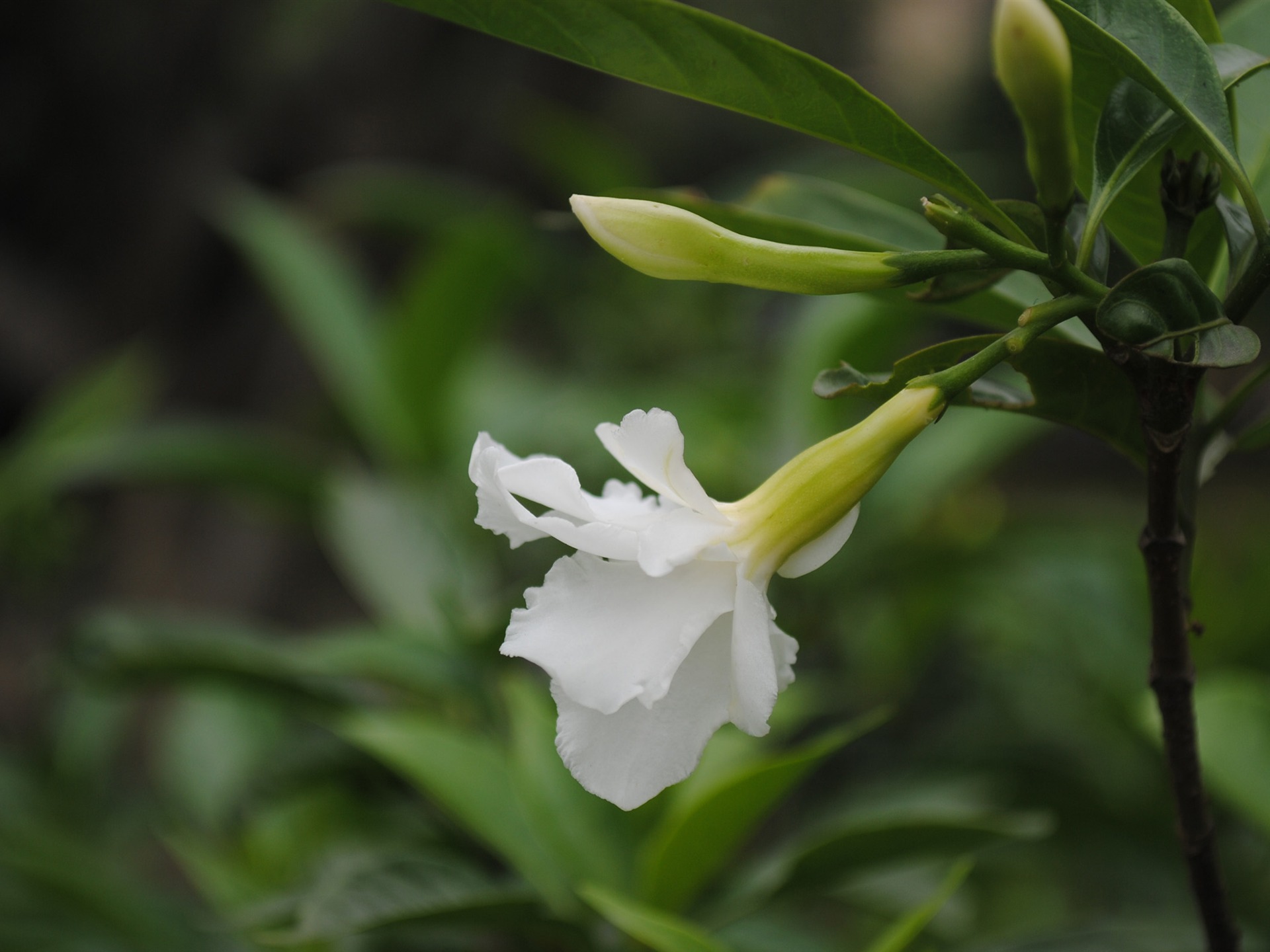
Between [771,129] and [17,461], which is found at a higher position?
[771,129]

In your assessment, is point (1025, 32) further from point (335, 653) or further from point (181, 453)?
point (181, 453)

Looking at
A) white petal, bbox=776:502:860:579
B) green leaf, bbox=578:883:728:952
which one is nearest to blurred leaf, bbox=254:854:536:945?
green leaf, bbox=578:883:728:952

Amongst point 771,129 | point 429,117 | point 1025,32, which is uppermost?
point 771,129

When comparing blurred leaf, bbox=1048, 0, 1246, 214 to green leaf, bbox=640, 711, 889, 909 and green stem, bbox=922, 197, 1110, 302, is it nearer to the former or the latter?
green stem, bbox=922, 197, 1110, 302

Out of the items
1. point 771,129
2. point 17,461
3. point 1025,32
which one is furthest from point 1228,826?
point 771,129

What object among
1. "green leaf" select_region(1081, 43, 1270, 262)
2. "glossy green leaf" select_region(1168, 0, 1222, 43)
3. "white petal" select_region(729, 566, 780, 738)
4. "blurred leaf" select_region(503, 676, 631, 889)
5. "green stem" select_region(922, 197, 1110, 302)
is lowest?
"blurred leaf" select_region(503, 676, 631, 889)

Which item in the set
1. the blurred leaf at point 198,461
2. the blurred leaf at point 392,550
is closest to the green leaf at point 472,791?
the blurred leaf at point 392,550
